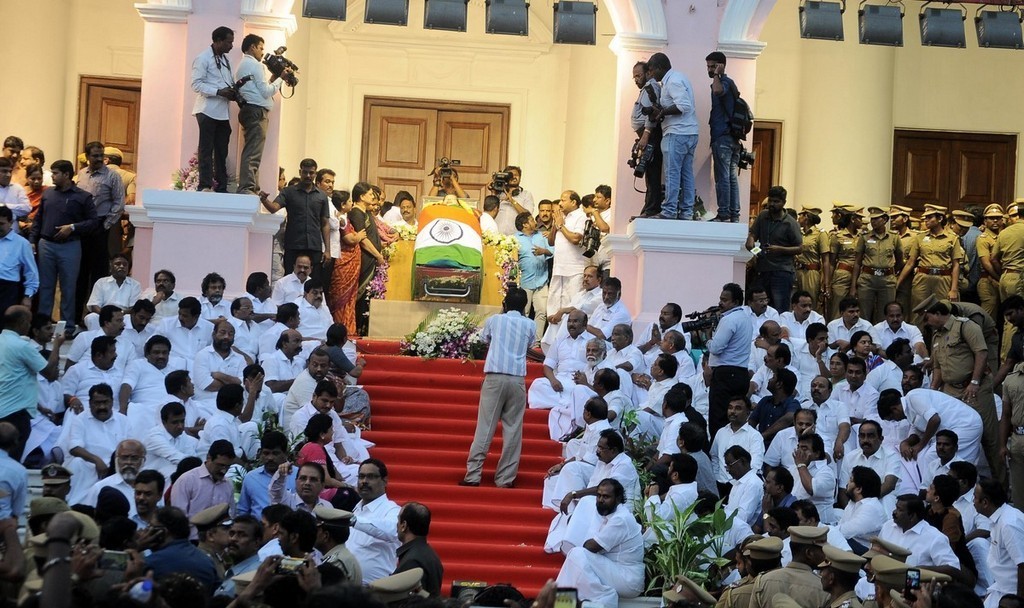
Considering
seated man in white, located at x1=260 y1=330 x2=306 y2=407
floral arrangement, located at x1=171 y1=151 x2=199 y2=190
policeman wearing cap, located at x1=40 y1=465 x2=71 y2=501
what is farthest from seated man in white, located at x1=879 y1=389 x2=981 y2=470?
floral arrangement, located at x1=171 y1=151 x2=199 y2=190

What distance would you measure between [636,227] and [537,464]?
12.1ft

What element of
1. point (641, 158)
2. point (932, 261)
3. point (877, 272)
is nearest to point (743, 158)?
point (641, 158)

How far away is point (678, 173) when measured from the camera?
53.9ft

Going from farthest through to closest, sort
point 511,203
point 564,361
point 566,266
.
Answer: point 511,203
point 566,266
point 564,361

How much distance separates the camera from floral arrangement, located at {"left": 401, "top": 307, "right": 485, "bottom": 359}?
51.3 feet

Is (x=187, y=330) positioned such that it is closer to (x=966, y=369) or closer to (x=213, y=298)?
(x=213, y=298)

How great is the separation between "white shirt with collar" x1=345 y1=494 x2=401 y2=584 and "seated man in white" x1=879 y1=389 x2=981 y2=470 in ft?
15.1

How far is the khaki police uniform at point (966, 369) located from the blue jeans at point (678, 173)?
325 centimetres

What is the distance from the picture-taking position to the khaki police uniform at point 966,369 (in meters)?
14.0

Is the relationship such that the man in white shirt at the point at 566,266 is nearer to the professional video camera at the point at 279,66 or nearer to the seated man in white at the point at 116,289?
the professional video camera at the point at 279,66

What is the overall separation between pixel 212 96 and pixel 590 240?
4185mm

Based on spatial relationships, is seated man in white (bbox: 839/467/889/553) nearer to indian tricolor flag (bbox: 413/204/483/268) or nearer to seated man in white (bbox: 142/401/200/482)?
seated man in white (bbox: 142/401/200/482)

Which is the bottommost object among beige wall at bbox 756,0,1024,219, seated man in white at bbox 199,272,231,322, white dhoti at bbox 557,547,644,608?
white dhoti at bbox 557,547,644,608

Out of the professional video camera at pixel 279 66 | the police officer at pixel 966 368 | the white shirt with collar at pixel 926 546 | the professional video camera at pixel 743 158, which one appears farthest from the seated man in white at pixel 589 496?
the professional video camera at pixel 279 66
